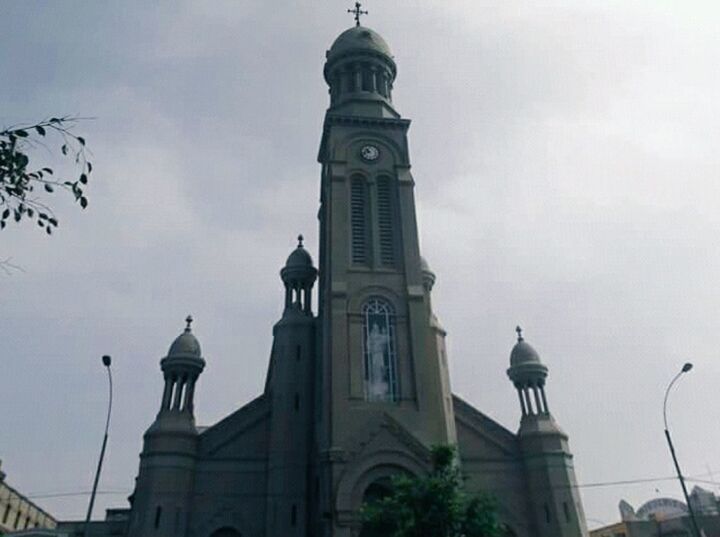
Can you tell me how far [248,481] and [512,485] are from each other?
13010mm

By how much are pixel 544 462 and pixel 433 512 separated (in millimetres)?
13774

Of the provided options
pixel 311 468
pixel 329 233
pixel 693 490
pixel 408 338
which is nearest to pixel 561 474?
pixel 408 338

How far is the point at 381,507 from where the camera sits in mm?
20062

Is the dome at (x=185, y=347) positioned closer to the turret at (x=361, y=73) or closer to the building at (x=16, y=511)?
the turret at (x=361, y=73)

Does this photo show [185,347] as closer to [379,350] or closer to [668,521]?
[379,350]

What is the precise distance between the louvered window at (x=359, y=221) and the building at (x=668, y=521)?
25171mm

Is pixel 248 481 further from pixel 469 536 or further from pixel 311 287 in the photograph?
pixel 469 536

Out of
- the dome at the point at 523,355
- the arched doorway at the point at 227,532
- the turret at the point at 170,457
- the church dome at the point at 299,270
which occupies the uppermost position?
the church dome at the point at 299,270

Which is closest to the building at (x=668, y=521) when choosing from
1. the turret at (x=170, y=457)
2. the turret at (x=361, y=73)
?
the turret at (x=170, y=457)

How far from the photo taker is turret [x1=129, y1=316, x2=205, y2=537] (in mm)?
28078

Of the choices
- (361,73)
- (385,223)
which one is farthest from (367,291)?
(361,73)

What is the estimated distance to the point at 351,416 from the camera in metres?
27.1

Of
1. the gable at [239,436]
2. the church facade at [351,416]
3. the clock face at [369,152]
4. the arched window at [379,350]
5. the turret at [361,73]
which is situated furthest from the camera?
the turret at [361,73]

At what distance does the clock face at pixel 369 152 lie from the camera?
115 feet
